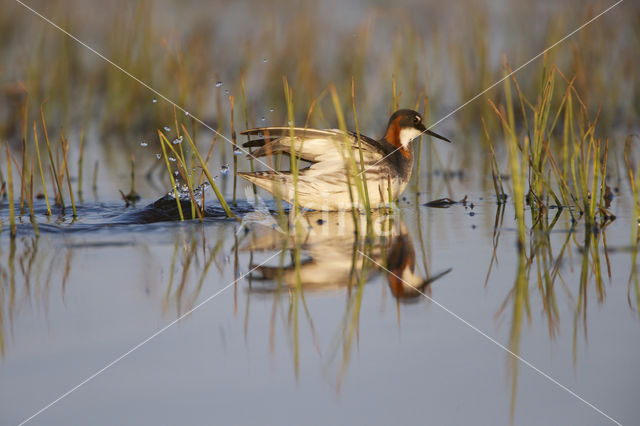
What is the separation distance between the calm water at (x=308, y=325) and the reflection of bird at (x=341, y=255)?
0.02 metres

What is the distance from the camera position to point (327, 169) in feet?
17.7

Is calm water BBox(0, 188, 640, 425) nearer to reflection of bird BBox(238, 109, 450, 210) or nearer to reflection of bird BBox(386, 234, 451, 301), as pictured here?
reflection of bird BBox(386, 234, 451, 301)

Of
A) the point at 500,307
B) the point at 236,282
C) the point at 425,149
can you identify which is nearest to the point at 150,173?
the point at 425,149

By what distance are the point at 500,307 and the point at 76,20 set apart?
8810 millimetres

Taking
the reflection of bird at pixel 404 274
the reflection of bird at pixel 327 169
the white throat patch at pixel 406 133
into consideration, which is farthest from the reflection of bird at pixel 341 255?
the white throat patch at pixel 406 133

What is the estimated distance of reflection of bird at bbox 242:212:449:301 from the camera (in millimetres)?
3580

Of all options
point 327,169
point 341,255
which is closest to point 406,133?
point 327,169

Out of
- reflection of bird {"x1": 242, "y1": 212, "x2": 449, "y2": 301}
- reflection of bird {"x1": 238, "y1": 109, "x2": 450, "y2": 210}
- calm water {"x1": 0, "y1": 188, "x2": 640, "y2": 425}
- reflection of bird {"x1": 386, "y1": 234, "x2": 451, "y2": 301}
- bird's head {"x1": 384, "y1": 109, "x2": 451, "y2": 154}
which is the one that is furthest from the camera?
bird's head {"x1": 384, "y1": 109, "x2": 451, "y2": 154}

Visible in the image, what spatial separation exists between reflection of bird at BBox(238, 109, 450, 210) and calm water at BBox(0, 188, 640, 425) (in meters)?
0.77

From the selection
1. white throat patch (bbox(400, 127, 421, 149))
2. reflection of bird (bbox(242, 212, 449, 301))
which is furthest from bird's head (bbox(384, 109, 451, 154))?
reflection of bird (bbox(242, 212, 449, 301))

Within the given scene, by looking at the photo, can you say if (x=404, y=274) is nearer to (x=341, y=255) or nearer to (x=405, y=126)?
(x=341, y=255)

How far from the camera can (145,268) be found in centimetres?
396

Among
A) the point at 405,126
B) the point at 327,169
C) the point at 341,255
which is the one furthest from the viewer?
the point at 405,126

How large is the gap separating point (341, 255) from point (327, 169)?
4.38ft
